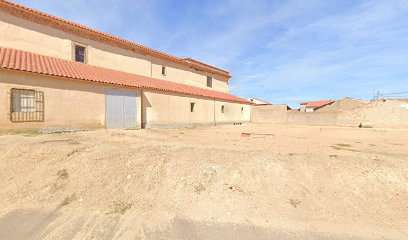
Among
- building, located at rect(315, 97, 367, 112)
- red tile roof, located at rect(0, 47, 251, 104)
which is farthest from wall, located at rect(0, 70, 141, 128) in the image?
building, located at rect(315, 97, 367, 112)

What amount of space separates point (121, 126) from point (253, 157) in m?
10.9

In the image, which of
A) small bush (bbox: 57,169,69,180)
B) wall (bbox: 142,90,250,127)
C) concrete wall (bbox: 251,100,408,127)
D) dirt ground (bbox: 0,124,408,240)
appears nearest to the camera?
dirt ground (bbox: 0,124,408,240)

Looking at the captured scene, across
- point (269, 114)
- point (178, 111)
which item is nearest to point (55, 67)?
point (178, 111)

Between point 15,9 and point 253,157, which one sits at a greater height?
point 15,9

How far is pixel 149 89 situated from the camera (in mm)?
16312

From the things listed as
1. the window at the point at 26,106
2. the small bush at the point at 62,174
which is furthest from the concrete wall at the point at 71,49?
the small bush at the point at 62,174

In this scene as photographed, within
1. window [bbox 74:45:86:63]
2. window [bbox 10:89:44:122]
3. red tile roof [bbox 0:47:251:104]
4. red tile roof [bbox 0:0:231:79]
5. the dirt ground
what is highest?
red tile roof [bbox 0:0:231:79]

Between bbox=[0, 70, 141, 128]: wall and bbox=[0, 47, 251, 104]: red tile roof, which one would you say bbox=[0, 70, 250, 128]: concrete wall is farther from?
bbox=[0, 47, 251, 104]: red tile roof

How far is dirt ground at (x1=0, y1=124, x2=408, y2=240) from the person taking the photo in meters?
3.68

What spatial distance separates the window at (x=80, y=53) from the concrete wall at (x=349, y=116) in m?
24.5

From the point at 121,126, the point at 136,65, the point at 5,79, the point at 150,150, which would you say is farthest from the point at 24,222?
the point at 136,65

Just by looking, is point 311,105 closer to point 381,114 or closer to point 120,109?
point 381,114

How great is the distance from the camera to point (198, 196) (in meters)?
4.68

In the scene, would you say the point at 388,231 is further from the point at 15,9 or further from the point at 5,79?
the point at 15,9
